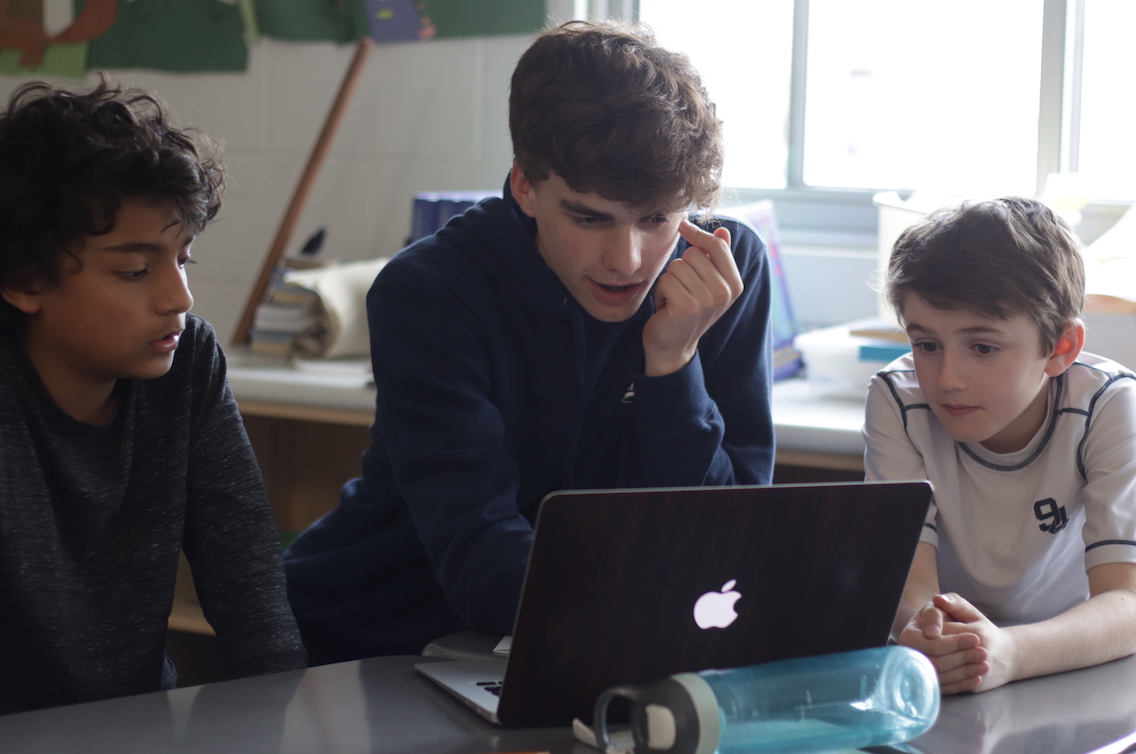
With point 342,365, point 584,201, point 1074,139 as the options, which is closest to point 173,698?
point 584,201

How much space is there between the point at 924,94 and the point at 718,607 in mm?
1581

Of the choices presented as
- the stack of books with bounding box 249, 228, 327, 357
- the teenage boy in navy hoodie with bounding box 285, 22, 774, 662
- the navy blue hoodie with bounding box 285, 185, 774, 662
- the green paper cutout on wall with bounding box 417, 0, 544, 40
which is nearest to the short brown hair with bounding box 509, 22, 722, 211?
the teenage boy in navy hoodie with bounding box 285, 22, 774, 662

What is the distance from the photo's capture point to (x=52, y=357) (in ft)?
3.51

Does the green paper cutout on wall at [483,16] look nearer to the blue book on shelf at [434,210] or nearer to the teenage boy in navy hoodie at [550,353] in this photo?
the blue book on shelf at [434,210]

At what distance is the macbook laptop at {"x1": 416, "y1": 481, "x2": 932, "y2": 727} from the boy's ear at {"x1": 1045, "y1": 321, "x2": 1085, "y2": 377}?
1.56ft

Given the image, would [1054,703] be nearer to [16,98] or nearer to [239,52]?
[16,98]

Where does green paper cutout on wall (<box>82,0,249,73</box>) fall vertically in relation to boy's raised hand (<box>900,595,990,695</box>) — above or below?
above

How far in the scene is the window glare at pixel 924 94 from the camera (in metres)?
1.98

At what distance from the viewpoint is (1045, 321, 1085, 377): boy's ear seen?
115 centimetres

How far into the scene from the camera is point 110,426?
1.08 metres

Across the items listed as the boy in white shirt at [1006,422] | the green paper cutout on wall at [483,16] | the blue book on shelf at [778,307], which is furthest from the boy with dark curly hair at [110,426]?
the green paper cutout on wall at [483,16]

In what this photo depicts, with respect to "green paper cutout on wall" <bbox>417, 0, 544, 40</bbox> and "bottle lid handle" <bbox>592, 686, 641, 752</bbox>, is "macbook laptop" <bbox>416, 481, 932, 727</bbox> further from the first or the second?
"green paper cutout on wall" <bbox>417, 0, 544, 40</bbox>

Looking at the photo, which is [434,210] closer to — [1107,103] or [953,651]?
[1107,103]

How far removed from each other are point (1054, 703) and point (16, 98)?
106cm
